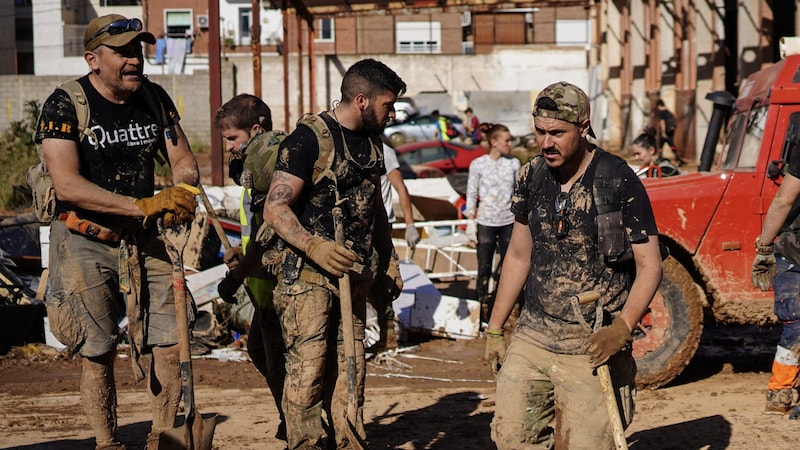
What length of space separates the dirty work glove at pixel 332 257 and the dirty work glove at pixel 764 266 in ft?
10.6

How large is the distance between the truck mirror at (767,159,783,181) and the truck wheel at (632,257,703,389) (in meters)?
0.96

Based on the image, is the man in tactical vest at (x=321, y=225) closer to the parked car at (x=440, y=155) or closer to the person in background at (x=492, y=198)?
the person in background at (x=492, y=198)

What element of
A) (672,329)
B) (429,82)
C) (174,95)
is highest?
(429,82)

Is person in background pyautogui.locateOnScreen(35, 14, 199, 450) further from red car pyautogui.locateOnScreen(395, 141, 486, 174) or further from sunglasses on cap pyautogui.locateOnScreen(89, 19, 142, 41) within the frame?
red car pyautogui.locateOnScreen(395, 141, 486, 174)

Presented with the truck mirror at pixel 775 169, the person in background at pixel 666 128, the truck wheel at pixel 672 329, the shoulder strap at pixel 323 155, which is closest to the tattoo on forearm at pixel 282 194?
the shoulder strap at pixel 323 155

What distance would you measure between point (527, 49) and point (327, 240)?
45.1m

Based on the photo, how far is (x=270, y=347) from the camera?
6.07 meters

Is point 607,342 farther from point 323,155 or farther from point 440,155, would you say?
point 440,155

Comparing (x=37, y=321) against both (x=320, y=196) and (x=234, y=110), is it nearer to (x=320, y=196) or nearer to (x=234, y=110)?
(x=234, y=110)

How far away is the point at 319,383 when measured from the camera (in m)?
5.38

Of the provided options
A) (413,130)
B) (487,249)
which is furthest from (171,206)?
(413,130)

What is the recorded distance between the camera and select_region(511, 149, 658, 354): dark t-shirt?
4613 millimetres

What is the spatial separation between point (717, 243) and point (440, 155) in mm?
20743

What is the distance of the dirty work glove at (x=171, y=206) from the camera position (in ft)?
17.2
